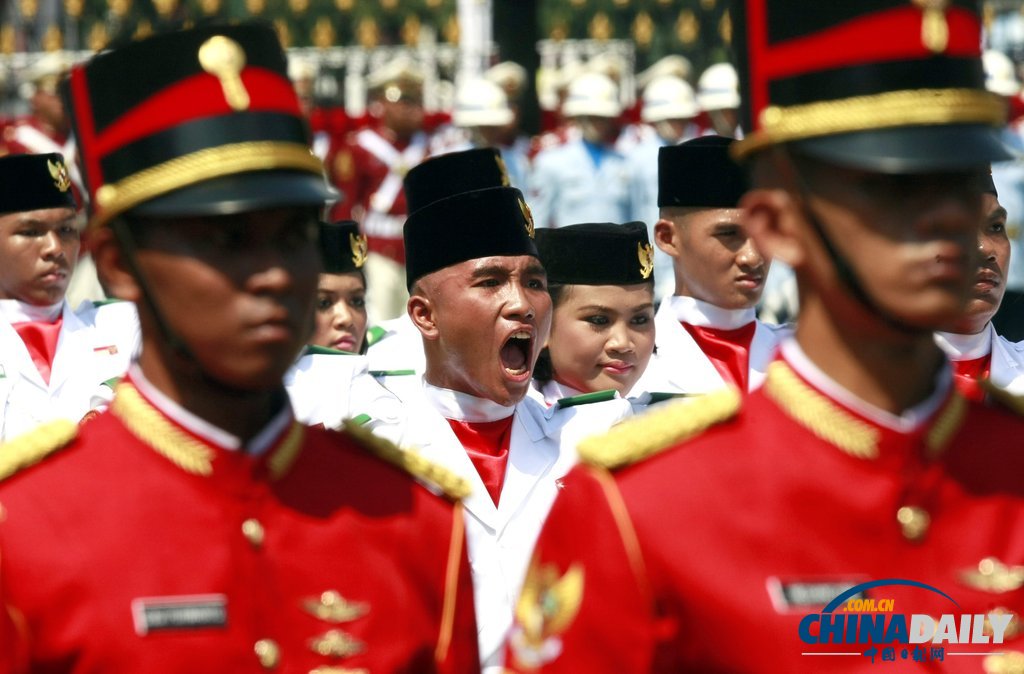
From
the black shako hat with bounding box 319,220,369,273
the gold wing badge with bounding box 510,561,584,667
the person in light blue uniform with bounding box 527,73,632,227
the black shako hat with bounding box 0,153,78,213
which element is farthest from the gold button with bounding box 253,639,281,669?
the person in light blue uniform with bounding box 527,73,632,227

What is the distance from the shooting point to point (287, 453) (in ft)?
11.7

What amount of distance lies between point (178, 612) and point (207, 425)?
1.08ft

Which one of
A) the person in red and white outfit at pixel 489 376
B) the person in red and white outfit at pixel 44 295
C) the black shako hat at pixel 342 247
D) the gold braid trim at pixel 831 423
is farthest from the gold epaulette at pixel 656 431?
the person in red and white outfit at pixel 44 295

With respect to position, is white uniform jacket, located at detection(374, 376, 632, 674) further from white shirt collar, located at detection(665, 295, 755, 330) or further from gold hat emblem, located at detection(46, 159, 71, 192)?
gold hat emblem, located at detection(46, 159, 71, 192)

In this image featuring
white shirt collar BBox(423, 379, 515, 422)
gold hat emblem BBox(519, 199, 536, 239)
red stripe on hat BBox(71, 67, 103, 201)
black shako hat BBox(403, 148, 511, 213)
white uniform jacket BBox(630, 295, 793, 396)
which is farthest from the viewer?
white uniform jacket BBox(630, 295, 793, 396)

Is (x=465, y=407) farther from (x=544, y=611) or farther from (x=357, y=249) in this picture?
(x=544, y=611)

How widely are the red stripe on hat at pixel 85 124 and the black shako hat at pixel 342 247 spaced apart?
503 centimetres

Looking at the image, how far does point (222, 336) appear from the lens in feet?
11.0

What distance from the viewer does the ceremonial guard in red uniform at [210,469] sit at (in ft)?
11.0

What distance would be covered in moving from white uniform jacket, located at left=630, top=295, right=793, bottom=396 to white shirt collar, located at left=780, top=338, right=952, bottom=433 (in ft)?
14.4

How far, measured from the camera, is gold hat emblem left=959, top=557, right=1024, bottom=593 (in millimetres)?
3240

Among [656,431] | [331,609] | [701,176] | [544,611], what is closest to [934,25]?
[656,431]

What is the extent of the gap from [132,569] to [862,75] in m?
1.40

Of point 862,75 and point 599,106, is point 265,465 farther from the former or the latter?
point 599,106
